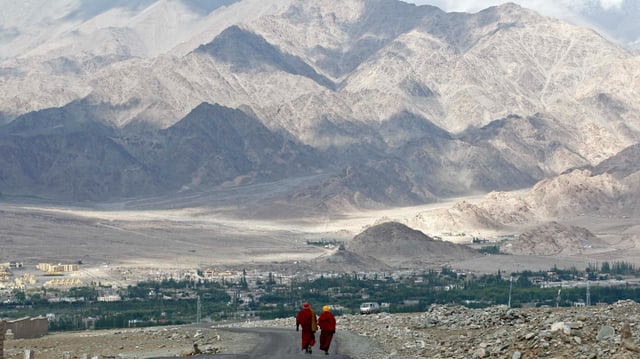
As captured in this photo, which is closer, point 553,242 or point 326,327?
point 326,327

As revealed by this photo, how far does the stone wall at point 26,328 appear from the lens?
51.7 metres

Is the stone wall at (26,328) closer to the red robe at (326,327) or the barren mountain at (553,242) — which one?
the red robe at (326,327)

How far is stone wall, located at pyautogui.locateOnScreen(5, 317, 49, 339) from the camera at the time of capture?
51656 millimetres

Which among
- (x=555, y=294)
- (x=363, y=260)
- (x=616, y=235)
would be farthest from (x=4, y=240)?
(x=555, y=294)

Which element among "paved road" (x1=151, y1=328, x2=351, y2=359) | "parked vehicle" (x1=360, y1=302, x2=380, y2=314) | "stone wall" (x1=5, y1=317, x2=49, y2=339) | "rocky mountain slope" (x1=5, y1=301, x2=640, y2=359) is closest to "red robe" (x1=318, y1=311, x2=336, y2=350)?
"paved road" (x1=151, y1=328, x2=351, y2=359)

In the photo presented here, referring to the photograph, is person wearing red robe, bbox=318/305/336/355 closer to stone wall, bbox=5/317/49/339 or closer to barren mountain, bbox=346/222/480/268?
stone wall, bbox=5/317/49/339

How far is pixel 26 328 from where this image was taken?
2047 inches

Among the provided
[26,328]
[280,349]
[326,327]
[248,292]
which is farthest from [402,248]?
[326,327]

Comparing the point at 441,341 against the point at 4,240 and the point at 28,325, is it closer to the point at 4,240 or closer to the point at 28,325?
the point at 28,325

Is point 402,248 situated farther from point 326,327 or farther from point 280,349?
point 326,327

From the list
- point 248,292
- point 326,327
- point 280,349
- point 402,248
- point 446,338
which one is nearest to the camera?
point 326,327

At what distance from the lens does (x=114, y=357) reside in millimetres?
36062

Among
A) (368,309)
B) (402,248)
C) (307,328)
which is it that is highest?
(402,248)

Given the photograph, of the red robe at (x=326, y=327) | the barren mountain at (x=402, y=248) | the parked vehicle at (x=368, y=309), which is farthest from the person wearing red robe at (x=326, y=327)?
the barren mountain at (x=402, y=248)
